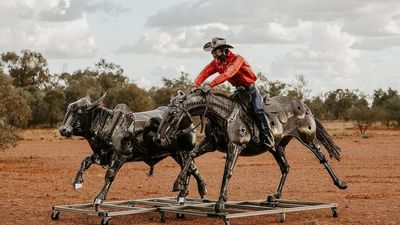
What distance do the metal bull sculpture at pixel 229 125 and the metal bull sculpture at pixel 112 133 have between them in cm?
111

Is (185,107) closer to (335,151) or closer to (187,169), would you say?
(187,169)

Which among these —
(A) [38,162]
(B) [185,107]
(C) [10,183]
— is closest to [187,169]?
(B) [185,107]

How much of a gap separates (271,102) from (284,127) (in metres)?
0.52

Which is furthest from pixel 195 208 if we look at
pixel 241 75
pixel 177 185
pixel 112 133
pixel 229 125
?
pixel 241 75

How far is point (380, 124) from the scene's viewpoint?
259 feet

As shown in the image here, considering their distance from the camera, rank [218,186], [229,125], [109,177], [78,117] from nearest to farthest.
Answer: [229,125] → [109,177] → [78,117] → [218,186]

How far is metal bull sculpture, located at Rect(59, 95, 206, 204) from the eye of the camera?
538 inches

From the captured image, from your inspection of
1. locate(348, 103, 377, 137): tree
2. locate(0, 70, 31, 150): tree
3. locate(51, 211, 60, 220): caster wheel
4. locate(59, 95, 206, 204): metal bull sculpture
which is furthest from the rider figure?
locate(348, 103, 377, 137): tree

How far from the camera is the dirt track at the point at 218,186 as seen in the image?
46.3 ft

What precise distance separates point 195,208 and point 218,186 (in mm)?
7164

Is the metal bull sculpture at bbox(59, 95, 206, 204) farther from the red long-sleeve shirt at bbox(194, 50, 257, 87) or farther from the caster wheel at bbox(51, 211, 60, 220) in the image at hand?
the red long-sleeve shirt at bbox(194, 50, 257, 87)

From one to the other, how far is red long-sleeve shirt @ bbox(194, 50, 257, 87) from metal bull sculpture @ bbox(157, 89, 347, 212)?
268mm

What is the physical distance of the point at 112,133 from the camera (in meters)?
13.8

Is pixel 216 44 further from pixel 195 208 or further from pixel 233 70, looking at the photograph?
pixel 195 208
